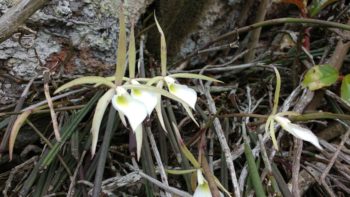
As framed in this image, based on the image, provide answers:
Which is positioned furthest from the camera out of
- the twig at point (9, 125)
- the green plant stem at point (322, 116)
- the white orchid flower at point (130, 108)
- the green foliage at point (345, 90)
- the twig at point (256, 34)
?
the twig at point (256, 34)

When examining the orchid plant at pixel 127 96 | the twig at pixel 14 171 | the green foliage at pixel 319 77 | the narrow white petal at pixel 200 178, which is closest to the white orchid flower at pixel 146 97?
the orchid plant at pixel 127 96

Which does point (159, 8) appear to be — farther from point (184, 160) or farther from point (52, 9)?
point (184, 160)

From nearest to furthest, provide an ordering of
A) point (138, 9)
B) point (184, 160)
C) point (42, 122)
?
point (184, 160)
point (42, 122)
point (138, 9)

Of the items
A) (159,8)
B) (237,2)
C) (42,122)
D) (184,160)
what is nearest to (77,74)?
(42,122)

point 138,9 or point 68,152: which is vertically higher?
point 138,9

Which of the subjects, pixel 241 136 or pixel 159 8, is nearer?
pixel 241 136

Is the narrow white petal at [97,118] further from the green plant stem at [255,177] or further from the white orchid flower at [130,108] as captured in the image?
Result: the green plant stem at [255,177]

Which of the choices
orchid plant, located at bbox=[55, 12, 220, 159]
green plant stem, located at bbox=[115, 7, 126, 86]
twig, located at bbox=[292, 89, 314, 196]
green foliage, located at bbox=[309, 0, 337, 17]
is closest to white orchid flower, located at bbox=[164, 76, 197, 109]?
orchid plant, located at bbox=[55, 12, 220, 159]
